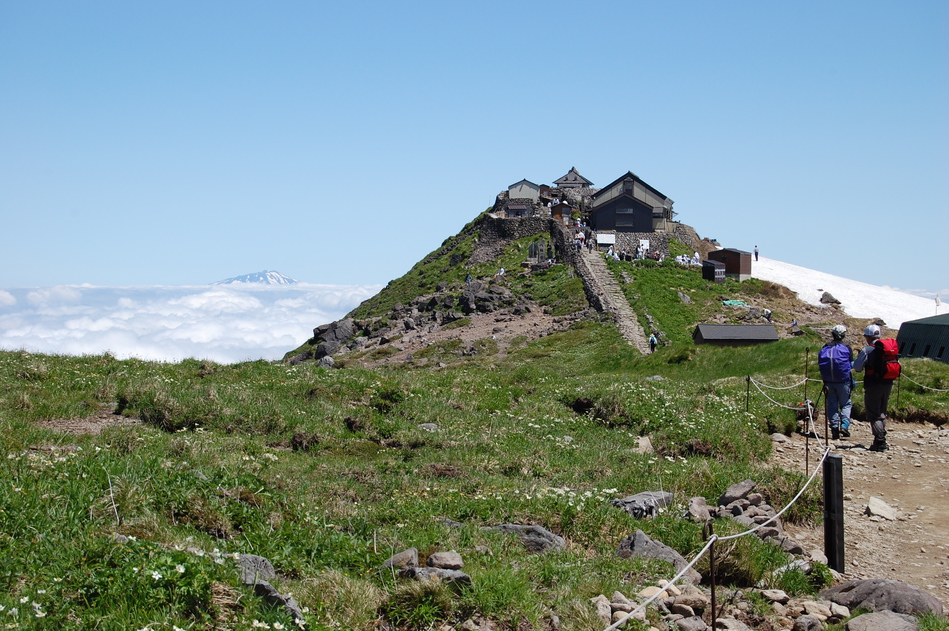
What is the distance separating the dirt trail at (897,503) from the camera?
979 centimetres

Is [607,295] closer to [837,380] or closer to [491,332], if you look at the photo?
[491,332]

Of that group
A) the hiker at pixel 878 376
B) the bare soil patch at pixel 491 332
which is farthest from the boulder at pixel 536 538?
the bare soil patch at pixel 491 332

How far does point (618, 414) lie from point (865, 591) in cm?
902

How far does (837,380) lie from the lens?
15688 mm

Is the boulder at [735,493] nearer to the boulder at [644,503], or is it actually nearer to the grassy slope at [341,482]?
the grassy slope at [341,482]

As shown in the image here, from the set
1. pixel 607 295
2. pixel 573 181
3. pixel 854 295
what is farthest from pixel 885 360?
pixel 573 181

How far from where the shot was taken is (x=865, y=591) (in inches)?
322

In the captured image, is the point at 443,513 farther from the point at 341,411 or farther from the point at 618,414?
the point at 618,414

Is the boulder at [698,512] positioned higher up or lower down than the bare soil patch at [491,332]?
lower down

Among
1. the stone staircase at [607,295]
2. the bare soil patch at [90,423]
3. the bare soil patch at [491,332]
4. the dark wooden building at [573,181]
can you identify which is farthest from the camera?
the dark wooden building at [573,181]

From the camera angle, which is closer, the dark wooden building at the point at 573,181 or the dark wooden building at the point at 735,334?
the dark wooden building at the point at 735,334

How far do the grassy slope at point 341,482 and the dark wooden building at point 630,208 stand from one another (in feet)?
162

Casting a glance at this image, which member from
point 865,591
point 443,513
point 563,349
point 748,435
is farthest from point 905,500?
point 563,349

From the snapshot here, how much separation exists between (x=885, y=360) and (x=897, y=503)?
368 cm
